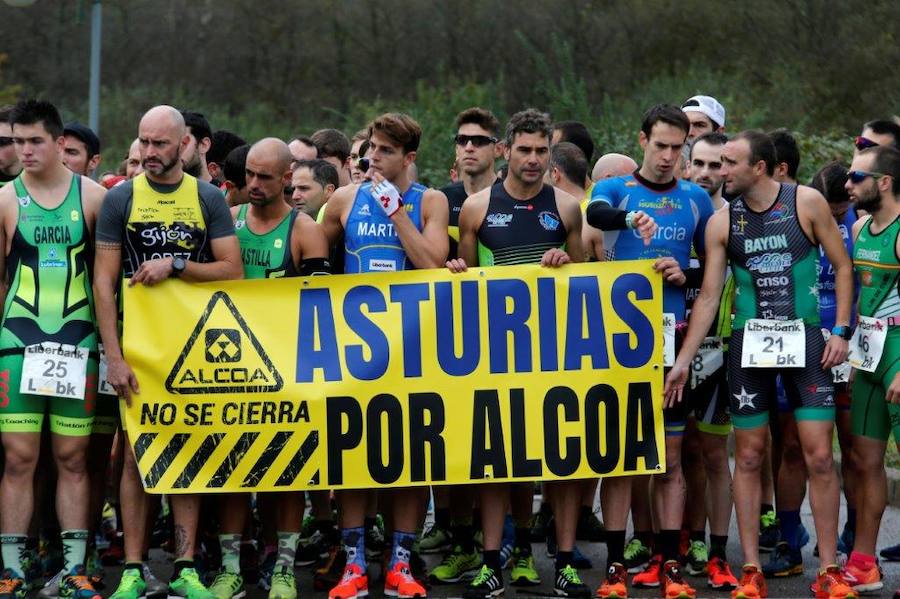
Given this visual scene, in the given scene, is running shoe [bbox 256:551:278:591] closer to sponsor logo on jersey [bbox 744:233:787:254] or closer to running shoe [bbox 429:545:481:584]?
running shoe [bbox 429:545:481:584]

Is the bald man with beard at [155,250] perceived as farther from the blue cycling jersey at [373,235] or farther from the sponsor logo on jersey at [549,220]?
the sponsor logo on jersey at [549,220]

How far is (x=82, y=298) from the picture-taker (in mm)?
8180

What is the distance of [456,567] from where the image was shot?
8.98 m

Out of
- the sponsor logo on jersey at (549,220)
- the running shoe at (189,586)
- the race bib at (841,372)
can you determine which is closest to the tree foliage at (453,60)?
the race bib at (841,372)

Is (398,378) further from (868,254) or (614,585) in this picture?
(868,254)

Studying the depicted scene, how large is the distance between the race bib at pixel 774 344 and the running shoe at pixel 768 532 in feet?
5.82

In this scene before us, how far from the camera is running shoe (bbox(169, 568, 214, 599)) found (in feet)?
25.9

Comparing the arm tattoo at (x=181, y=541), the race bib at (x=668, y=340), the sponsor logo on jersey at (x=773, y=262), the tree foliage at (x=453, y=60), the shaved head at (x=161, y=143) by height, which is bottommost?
the arm tattoo at (x=181, y=541)

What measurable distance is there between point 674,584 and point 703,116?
12.2ft

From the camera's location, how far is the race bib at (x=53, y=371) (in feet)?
26.1

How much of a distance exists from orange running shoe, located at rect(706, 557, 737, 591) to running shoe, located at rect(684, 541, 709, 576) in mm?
263

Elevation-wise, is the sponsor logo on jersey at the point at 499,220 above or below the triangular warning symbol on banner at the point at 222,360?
above

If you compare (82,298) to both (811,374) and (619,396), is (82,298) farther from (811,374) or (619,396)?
(811,374)

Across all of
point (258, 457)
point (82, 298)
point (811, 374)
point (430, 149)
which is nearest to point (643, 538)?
point (811, 374)
